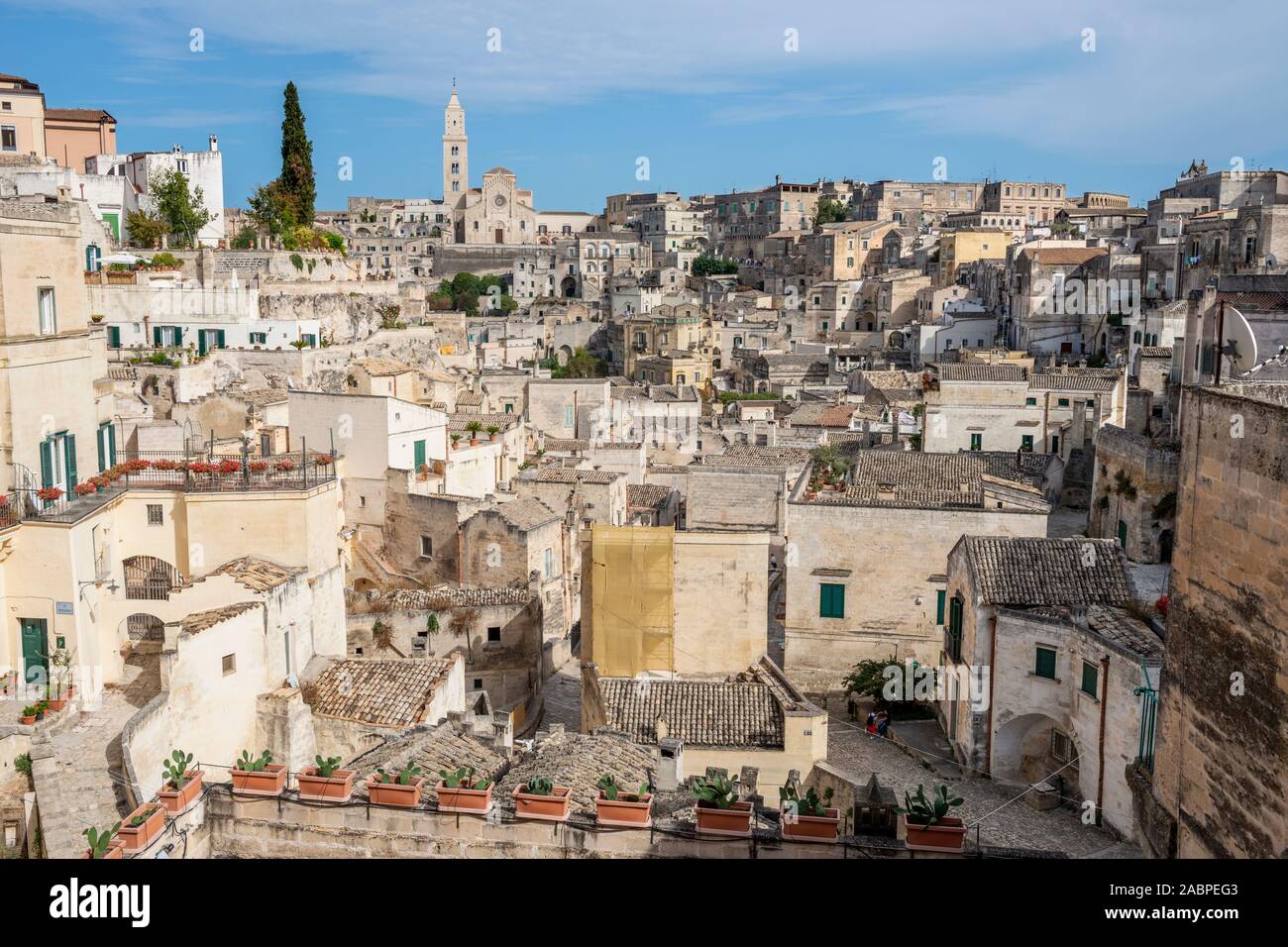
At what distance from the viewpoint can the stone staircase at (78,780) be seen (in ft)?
38.4

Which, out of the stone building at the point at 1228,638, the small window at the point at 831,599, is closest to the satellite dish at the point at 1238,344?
the stone building at the point at 1228,638

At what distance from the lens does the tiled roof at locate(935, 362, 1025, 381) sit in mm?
34000

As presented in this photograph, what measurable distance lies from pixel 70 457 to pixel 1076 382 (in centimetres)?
2688

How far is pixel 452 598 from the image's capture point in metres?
22.1

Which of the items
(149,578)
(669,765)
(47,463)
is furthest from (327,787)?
(47,463)

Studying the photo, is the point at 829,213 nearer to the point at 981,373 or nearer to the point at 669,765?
the point at 981,373

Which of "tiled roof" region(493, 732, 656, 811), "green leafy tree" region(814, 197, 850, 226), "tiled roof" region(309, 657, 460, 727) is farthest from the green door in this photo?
"green leafy tree" region(814, 197, 850, 226)

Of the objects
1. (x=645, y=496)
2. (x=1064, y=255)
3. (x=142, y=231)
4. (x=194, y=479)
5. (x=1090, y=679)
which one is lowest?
(x=645, y=496)

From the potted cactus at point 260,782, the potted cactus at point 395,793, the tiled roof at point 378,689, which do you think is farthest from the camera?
the tiled roof at point 378,689

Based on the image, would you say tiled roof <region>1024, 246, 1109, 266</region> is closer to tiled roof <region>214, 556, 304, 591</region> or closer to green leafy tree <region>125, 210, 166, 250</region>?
green leafy tree <region>125, 210, 166, 250</region>

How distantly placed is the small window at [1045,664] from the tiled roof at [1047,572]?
865 mm

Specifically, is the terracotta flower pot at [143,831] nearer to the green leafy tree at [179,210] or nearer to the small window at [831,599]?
the small window at [831,599]
